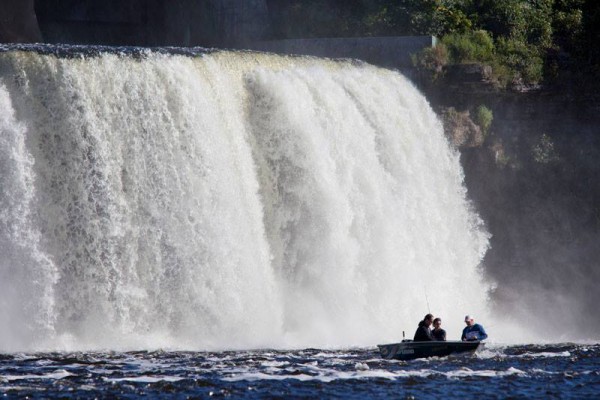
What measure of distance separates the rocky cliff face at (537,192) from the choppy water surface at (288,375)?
14870mm

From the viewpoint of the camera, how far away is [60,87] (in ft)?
105

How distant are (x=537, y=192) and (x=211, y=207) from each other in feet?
55.6

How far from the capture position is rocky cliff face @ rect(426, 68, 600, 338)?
46000mm

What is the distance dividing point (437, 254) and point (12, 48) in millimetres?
16650

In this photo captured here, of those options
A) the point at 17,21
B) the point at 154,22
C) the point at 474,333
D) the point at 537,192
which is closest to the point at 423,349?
the point at 474,333

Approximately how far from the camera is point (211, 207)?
34531 millimetres

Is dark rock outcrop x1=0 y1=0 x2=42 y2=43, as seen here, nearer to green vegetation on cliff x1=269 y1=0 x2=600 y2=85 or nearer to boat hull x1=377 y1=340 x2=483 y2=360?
green vegetation on cliff x1=269 y1=0 x2=600 y2=85

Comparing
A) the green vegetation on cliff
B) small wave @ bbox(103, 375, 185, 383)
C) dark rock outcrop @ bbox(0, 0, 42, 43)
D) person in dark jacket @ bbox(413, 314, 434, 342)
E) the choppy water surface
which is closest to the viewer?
the choppy water surface

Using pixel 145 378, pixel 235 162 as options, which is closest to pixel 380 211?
pixel 235 162

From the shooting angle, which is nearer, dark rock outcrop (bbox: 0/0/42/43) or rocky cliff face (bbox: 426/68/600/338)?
rocky cliff face (bbox: 426/68/600/338)

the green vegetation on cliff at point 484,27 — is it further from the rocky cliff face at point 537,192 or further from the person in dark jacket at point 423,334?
the person in dark jacket at point 423,334

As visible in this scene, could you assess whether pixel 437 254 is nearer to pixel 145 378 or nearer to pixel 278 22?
pixel 278 22

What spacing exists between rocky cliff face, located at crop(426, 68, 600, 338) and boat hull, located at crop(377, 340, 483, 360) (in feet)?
49.5

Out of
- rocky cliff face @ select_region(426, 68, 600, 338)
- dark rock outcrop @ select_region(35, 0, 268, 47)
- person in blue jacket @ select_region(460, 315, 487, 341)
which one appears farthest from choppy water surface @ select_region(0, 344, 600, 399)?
dark rock outcrop @ select_region(35, 0, 268, 47)
